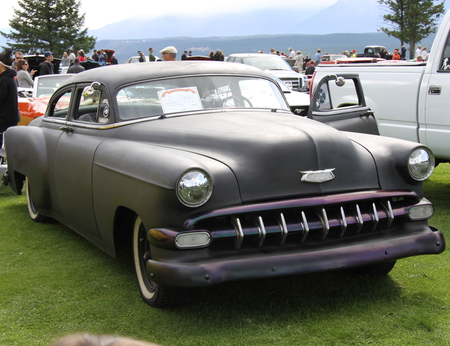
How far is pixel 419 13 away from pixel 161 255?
5518cm

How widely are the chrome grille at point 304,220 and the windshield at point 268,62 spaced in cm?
1390

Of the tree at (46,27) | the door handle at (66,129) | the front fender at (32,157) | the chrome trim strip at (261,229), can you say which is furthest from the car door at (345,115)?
the tree at (46,27)

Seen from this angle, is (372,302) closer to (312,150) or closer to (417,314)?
(417,314)

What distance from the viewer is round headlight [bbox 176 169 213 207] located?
3.29 meters

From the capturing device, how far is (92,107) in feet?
16.2

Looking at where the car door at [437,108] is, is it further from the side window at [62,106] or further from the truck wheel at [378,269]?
the side window at [62,106]

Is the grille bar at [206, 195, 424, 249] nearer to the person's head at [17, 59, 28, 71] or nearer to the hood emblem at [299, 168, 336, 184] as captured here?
the hood emblem at [299, 168, 336, 184]

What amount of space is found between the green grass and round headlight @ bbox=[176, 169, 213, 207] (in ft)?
2.56

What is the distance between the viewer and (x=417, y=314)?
3568mm

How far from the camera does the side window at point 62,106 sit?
18.2 ft

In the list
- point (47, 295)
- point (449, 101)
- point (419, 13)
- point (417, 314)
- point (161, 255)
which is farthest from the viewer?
point (419, 13)

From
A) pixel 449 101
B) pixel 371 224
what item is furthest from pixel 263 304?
pixel 449 101

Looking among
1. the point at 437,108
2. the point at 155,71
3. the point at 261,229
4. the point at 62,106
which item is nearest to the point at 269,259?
the point at 261,229

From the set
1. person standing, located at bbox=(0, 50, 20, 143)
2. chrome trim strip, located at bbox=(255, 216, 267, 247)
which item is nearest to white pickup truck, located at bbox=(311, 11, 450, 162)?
chrome trim strip, located at bbox=(255, 216, 267, 247)
